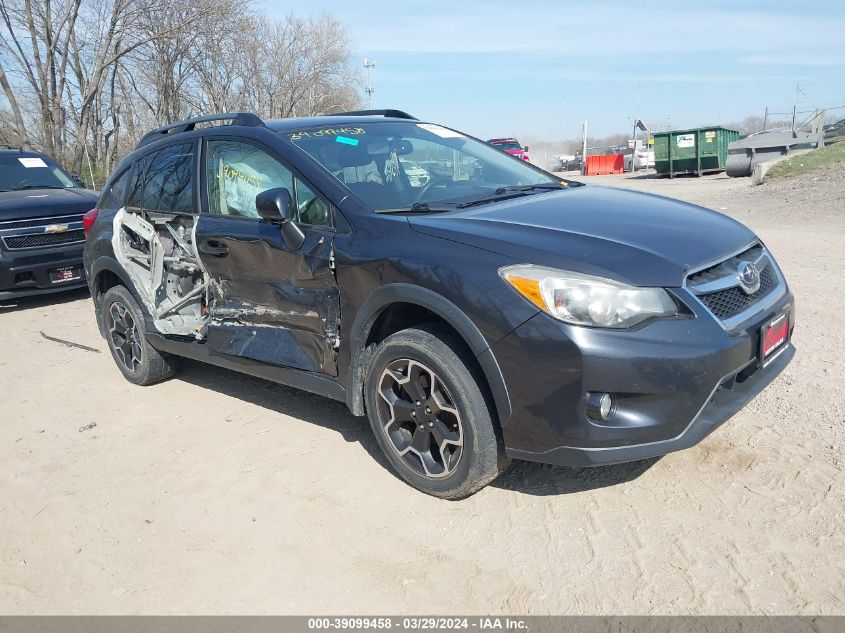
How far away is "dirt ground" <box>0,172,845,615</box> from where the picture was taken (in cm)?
272

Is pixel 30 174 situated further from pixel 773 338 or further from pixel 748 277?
pixel 773 338

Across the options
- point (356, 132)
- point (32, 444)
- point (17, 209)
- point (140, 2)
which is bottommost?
point (32, 444)

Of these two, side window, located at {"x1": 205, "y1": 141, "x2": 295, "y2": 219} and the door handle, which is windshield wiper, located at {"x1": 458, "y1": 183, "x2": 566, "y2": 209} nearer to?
side window, located at {"x1": 205, "y1": 141, "x2": 295, "y2": 219}

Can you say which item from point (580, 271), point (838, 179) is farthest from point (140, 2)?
point (580, 271)

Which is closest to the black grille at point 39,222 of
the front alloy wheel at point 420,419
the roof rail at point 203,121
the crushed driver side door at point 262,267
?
the roof rail at point 203,121

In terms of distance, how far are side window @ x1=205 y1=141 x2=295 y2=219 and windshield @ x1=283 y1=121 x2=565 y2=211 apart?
22cm

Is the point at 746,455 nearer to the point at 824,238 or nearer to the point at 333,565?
the point at 333,565

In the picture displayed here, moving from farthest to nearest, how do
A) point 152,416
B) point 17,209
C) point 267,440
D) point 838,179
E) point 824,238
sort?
point 838,179
point 824,238
point 17,209
point 152,416
point 267,440

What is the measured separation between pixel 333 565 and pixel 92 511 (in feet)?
4.85

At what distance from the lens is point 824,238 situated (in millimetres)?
9281

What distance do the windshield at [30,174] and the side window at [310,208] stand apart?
7.58m

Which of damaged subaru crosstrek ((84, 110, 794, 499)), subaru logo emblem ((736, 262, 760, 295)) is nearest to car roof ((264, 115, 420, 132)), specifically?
damaged subaru crosstrek ((84, 110, 794, 499))

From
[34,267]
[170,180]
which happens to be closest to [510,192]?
[170,180]

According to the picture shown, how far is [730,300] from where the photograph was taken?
3051 mm
